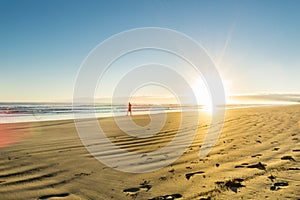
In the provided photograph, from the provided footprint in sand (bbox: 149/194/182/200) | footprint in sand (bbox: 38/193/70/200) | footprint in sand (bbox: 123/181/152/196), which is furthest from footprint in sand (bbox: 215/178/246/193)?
footprint in sand (bbox: 38/193/70/200)

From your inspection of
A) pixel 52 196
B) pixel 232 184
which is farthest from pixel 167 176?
pixel 52 196

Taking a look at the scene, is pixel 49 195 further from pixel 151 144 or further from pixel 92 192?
pixel 151 144

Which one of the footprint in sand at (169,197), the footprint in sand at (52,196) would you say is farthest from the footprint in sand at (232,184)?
the footprint in sand at (52,196)

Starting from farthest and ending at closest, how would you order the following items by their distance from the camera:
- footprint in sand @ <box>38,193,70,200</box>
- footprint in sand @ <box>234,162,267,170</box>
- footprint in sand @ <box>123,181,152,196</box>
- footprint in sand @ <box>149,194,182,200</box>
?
footprint in sand @ <box>234,162,267,170</box>
footprint in sand @ <box>123,181,152,196</box>
footprint in sand @ <box>38,193,70,200</box>
footprint in sand @ <box>149,194,182,200</box>

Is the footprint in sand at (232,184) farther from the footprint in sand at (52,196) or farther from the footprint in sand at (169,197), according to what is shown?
the footprint in sand at (52,196)

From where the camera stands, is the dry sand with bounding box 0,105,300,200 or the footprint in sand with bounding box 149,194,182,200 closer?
the footprint in sand with bounding box 149,194,182,200

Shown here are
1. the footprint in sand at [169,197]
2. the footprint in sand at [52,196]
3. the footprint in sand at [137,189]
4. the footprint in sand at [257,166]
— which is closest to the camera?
the footprint in sand at [169,197]

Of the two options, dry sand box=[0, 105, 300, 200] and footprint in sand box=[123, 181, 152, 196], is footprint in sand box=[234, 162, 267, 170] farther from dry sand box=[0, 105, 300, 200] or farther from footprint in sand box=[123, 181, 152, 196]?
footprint in sand box=[123, 181, 152, 196]

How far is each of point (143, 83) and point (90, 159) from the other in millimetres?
7503

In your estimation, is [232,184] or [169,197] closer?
[169,197]

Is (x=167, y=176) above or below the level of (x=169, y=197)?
above

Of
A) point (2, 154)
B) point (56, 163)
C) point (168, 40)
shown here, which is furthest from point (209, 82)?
point (2, 154)

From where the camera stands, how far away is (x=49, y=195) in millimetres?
3906

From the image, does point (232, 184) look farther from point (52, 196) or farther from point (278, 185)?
point (52, 196)
